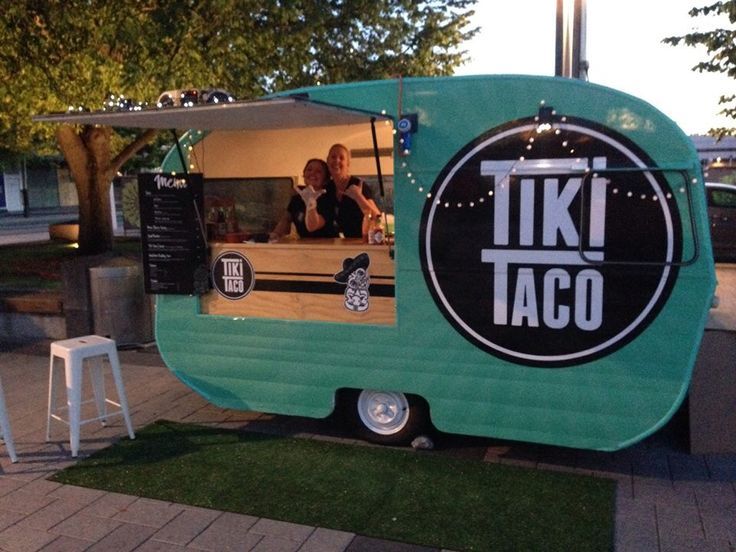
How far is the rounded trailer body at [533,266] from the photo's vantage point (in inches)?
176

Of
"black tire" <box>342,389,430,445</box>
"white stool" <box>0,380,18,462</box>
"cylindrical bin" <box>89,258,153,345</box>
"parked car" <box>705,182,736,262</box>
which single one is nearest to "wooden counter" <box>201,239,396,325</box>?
"black tire" <box>342,389,430,445</box>

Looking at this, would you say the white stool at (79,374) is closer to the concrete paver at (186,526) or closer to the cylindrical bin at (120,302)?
the concrete paver at (186,526)

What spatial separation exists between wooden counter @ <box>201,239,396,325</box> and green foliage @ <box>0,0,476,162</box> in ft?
15.2

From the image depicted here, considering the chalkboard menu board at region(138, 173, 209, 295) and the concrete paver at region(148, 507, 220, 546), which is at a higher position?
the chalkboard menu board at region(138, 173, 209, 295)

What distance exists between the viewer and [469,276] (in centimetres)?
493

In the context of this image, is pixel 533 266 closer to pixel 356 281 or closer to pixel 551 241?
pixel 551 241

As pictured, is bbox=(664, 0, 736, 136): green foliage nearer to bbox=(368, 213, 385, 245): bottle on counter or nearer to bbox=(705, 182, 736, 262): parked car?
bbox=(705, 182, 736, 262): parked car

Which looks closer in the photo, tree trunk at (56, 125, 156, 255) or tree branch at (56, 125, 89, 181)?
tree branch at (56, 125, 89, 181)

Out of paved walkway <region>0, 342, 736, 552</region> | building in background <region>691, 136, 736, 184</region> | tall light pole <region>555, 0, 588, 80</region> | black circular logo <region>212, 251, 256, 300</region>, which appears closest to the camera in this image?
paved walkway <region>0, 342, 736, 552</region>

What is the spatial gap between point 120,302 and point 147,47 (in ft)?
10.8

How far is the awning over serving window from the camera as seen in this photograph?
15.3 feet

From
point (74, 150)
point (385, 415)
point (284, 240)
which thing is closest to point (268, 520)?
point (385, 415)

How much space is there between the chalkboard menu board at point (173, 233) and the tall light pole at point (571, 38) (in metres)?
3.78

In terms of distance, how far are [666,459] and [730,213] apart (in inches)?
394
